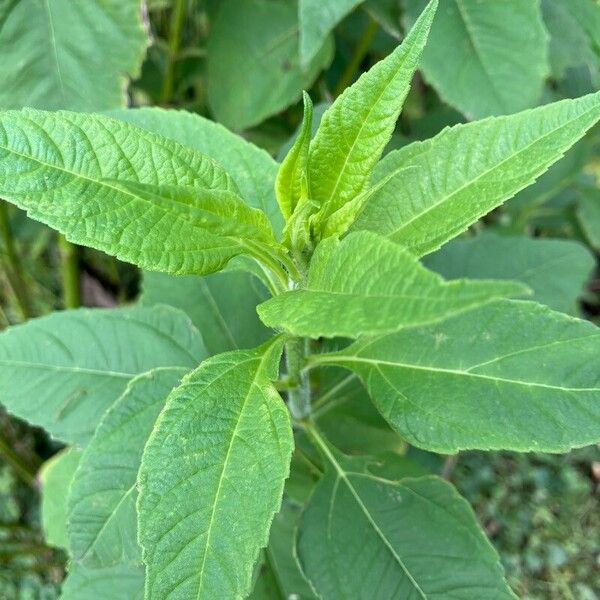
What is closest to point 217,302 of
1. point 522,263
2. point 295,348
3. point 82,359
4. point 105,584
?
point 82,359

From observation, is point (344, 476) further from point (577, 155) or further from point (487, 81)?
point (577, 155)

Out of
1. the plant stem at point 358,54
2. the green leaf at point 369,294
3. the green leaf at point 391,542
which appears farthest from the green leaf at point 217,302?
the plant stem at point 358,54

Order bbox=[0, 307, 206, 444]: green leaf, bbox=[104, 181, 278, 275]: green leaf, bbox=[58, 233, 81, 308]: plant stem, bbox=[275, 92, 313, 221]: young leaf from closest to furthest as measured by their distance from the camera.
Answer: bbox=[104, 181, 278, 275]: green leaf, bbox=[275, 92, 313, 221]: young leaf, bbox=[0, 307, 206, 444]: green leaf, bbox=[58, 233, 81, 308]: plant stem

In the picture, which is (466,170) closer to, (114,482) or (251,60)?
(114,482)

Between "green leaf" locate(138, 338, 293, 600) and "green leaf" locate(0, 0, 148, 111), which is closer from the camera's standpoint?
"green leaf" locate(138, 338, 293, 600)

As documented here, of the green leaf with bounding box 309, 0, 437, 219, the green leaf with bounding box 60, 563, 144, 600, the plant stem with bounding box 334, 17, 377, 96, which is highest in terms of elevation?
the green leaf with bounding box 309, 0, 437, 219

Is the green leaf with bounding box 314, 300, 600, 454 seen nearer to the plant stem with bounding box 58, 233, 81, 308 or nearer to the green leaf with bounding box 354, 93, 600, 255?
the green leaf with bounding box 354, 93, 600, 255

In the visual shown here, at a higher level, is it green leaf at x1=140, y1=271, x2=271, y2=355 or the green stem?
the green stem

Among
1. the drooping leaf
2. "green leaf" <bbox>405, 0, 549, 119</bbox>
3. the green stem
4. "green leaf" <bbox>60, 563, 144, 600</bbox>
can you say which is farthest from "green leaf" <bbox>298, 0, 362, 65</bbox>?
"green leaf" <bbox>60, 563, 144, 600</bbox>
